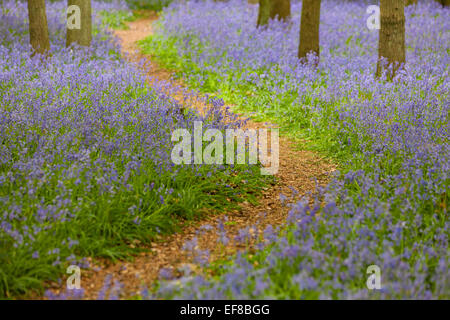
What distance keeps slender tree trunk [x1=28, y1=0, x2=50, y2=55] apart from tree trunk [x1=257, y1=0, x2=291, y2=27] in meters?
6.76

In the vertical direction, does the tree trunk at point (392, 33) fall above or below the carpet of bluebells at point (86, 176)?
→ above

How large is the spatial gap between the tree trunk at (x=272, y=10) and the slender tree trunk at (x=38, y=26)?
6.76 meters

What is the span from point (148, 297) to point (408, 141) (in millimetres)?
3951

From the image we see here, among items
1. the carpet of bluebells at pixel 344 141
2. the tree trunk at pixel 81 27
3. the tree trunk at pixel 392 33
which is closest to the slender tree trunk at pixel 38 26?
the tree trunk at pixel 81 27

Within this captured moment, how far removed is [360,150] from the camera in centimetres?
679

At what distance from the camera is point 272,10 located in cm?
1476

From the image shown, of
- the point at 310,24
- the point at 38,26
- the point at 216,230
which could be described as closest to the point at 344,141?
the point at 216,230

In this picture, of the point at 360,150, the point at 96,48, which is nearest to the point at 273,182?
the point at 360,150

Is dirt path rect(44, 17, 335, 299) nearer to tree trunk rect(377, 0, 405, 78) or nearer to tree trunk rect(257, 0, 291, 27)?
tree trunk rect(377, 0, 405, 78)

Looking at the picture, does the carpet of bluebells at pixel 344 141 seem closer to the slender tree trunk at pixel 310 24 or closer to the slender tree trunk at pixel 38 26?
the slender tree trunk at pixel 310 24

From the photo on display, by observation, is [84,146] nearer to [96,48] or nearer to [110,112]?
[110,112]

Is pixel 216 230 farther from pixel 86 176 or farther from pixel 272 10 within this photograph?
pixel 272 10

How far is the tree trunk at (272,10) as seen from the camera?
1455cm

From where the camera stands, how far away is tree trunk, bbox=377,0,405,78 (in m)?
9.15
